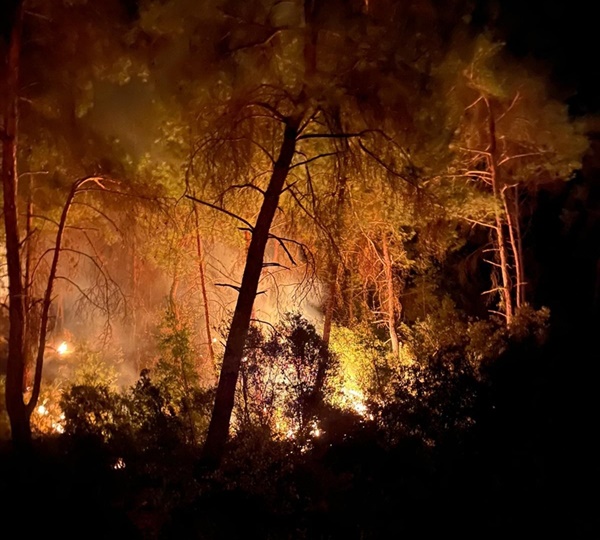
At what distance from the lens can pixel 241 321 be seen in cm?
724

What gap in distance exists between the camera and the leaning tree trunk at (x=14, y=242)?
7.23 m

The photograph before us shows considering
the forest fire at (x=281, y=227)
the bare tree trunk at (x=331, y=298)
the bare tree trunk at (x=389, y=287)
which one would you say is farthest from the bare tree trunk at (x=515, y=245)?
the bare tree trunk at (x=331, y=298)

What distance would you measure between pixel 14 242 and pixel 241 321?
329 centimetres

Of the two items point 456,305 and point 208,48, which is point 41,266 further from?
point 456,305

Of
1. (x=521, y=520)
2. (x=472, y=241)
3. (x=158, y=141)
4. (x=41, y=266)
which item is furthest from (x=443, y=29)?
(x=472, y=241)

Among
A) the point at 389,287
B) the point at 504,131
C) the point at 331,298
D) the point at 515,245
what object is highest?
the point at 504,131

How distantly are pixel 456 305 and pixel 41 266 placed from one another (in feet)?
40.5

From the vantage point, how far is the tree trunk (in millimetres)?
6977

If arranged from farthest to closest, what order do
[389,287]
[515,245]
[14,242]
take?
[389,287]
[515,245]
[14,242]

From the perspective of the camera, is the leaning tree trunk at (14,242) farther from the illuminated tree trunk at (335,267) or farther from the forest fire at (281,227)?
the illuminated tree trunk at (335,267)

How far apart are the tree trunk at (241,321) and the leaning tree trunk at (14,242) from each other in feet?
9.22

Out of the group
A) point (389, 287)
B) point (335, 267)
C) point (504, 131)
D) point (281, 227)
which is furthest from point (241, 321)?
point (504, 131)

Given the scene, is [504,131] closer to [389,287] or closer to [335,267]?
[389,287]

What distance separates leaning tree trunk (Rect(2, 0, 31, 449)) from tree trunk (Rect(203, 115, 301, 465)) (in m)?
2.81
